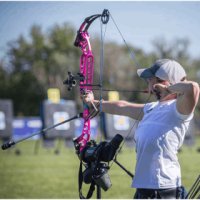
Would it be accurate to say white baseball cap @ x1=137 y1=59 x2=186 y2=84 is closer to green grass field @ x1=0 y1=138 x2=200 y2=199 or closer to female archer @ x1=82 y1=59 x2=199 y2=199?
female archer @ x1=82 y1=59 x2=199 y2=199

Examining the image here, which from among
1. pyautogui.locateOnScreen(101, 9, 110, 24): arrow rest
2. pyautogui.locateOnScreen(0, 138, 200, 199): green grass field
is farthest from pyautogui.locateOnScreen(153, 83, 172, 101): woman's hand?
pyautogui.locateOnScreen(0, 138, 200, 199): green grass field

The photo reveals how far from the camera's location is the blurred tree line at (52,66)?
3853cm

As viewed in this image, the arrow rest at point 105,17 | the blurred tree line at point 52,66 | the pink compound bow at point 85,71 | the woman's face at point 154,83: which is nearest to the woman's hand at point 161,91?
the woman's face at point 154,83

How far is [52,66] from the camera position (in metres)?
42.5

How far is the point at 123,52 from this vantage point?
46.7 meters

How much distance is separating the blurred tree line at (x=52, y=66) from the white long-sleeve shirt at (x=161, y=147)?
32121 millimetres

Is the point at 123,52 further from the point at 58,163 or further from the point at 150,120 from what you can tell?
the point at 150,120

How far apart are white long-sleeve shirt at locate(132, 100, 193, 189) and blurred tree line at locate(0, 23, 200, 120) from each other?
3212 cm

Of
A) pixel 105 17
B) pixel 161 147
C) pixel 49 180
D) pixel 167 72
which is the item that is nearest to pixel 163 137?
pixel 161 147

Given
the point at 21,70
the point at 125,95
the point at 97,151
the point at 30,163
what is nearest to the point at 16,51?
the point at 21,70

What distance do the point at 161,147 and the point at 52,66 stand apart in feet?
129

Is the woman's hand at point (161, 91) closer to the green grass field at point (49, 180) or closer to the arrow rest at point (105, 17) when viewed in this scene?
the arrow rest at point (105, 17)

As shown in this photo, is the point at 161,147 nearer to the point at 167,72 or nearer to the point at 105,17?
the point at 167,72

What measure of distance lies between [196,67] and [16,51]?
12.8m
